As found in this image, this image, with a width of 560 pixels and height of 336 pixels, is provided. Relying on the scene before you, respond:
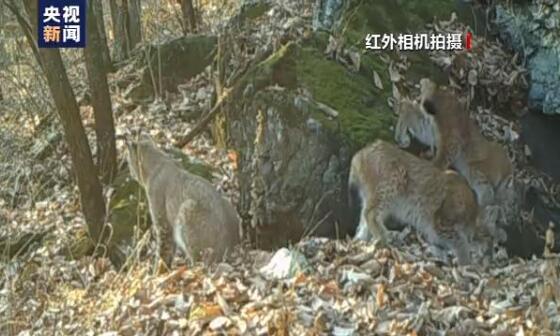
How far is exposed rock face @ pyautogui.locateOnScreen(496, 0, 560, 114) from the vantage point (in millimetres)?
9883

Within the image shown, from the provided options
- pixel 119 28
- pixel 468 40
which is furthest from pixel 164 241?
pixel 119 28

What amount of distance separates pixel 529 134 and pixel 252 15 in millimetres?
4538

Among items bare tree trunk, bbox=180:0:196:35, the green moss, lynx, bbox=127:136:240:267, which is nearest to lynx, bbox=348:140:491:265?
the green moss

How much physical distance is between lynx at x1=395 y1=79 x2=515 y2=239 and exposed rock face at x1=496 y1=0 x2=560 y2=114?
174 cm

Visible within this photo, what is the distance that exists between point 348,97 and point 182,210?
7.24 ft

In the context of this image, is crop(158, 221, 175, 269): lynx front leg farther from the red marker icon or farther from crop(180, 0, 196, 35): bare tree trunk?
crop(180, 0, 196, 35): bare tree trunk

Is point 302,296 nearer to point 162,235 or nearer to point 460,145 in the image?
point 162,235

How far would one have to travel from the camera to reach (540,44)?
33.2 ft

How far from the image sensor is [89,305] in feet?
21.0

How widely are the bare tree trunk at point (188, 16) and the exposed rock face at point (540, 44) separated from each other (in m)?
5.62

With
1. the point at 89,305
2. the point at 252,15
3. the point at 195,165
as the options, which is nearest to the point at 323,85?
the point at 195,165

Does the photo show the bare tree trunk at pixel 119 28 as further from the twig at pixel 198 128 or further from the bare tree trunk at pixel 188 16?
the twig at pixel 198 128

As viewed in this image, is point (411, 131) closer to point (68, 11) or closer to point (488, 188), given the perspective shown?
point (488, 188)

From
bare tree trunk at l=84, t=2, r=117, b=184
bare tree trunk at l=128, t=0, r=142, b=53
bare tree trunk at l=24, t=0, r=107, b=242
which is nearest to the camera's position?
bare tree trunk at l=24, t=0, r=107, b=242
